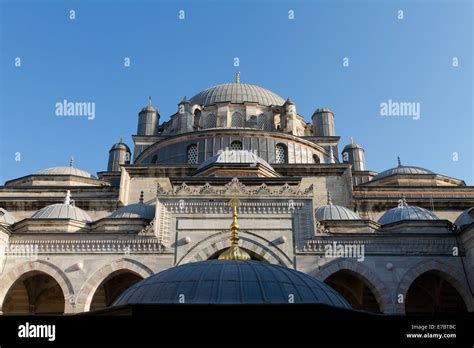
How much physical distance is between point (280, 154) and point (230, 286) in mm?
20982

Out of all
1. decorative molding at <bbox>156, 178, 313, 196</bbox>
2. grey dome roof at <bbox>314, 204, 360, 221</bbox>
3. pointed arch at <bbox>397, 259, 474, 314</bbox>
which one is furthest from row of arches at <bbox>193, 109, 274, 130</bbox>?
pointed arch at <bbox>397, 259, 474, 314</bbox>

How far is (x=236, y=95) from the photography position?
111ft

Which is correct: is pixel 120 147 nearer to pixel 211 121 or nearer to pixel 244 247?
pixel 211 121

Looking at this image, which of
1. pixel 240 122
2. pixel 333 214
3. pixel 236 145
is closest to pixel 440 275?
pixel 333 214

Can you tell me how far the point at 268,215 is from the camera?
1869 cm

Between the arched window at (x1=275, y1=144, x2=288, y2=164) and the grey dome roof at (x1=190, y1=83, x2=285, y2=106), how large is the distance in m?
5.57

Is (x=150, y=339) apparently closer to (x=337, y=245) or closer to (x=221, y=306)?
(x=221, y=306)

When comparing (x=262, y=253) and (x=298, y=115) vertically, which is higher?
(x=298, y=115)

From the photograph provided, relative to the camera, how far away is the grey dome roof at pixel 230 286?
779 centimetres

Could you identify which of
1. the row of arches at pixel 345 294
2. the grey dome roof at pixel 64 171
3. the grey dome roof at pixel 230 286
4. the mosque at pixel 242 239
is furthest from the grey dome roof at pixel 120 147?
the grey dome roof at pixel 230 286

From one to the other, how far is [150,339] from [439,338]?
3832 millimetres

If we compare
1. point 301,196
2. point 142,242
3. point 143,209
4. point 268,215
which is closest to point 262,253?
point 268,215

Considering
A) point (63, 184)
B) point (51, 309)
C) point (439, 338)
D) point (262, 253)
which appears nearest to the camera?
point (439, 338)

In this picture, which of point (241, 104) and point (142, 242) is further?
point (241, 104)
